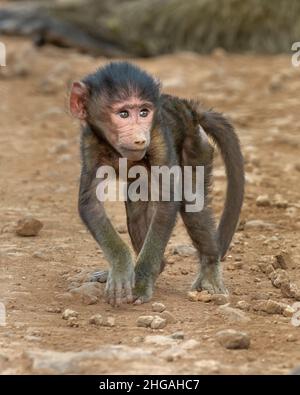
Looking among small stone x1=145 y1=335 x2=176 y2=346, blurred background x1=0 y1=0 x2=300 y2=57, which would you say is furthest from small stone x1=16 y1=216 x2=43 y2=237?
blurred background x1=0 y1=0 x2=300 y2=57

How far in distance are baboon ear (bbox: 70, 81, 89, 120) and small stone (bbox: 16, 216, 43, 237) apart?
111 centimetres

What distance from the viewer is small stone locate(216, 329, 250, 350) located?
4191 mm

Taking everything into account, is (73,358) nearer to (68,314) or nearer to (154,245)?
(68,314)

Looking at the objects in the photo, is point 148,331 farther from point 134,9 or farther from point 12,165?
point 134,9

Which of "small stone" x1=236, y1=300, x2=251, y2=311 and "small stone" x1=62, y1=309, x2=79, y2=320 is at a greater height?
"small stone" x1=236, y1=300, x2=251, y2=311

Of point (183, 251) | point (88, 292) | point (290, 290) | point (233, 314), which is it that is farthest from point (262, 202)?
point (233, 314)

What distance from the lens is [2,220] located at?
6.68 meters

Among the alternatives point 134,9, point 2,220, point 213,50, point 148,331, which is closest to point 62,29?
point 134,9

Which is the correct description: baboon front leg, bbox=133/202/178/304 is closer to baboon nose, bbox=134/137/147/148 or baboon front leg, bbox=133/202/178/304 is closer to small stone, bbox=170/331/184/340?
baboon nose, bbox=134/137/147/148

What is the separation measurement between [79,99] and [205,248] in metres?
0.96

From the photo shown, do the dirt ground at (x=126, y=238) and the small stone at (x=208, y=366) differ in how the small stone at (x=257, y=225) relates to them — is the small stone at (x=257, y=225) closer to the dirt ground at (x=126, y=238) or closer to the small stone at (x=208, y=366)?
the dirt ground at (x=126, y=238)

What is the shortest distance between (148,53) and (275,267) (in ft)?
27.4

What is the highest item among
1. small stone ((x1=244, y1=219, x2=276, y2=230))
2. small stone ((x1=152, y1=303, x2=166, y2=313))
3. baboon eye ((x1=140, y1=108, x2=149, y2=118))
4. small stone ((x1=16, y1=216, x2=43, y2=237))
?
baboon eye ((x1=140, y1=108, x2=149, y2=118))

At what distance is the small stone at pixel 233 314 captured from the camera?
185 inches
